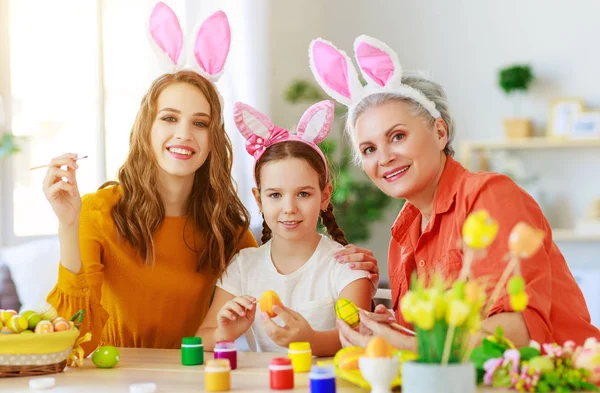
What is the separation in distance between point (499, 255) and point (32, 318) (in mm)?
948

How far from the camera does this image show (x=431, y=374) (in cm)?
107

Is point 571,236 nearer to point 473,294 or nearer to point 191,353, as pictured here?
point 191,353

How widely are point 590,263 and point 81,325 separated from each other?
3961mm

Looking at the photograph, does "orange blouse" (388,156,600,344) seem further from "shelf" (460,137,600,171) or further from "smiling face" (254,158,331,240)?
"shelf" (460,137,600,171)

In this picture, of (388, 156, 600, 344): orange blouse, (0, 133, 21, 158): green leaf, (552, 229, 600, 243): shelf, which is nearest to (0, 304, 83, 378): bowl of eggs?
(388, 156, 600, 344): orange blouse

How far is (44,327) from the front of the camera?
158 cm

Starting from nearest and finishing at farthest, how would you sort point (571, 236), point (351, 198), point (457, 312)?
point (457, 312) → point (571, 236) → point (351, 198)

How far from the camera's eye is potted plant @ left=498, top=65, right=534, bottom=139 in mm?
5000

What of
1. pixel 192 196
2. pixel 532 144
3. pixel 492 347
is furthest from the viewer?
pixel 532 144

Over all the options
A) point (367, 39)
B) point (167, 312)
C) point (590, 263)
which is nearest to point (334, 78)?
point (367, 39)

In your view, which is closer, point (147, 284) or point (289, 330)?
point (289, 330)

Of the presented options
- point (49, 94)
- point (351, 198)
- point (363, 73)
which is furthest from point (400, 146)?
point (351, 198)

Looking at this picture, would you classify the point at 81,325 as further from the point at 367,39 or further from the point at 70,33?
the point at 70,33

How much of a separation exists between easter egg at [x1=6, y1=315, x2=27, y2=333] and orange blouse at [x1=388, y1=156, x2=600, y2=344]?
0.87 meters
